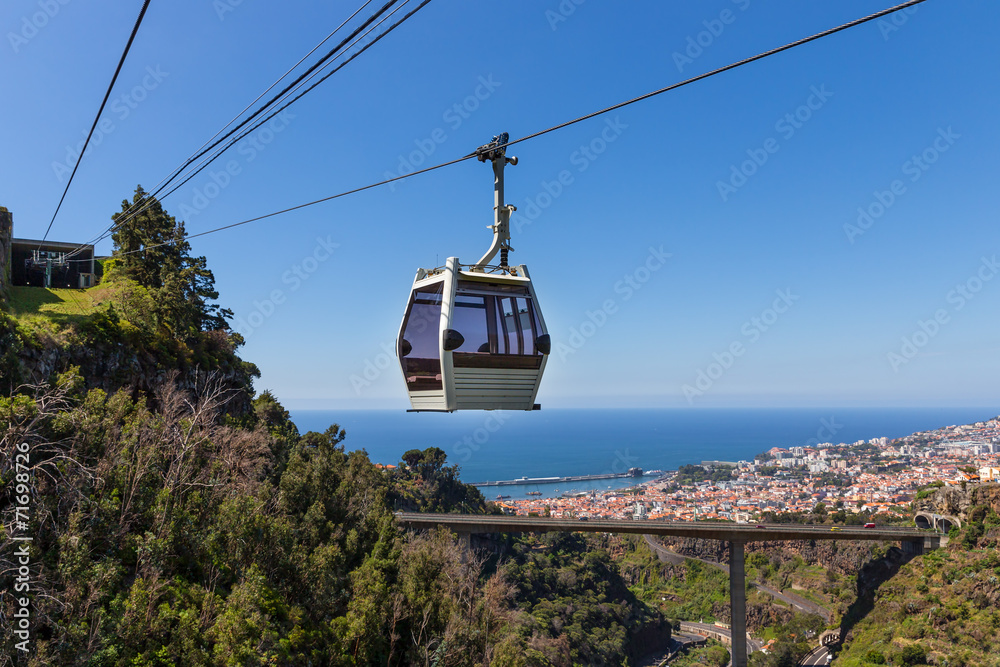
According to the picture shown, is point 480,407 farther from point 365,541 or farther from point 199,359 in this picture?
point 199,359

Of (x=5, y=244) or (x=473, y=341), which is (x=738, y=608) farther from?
(x=5, y=244)

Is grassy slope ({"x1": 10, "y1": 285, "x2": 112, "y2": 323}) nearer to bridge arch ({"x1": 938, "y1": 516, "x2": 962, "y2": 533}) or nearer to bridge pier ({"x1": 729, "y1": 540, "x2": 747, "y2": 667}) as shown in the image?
bridge pier ({"x1": 729, "y1": 540, "x2": 747, "y2": 667})

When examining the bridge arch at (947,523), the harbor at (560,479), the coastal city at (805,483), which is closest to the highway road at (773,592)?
Answer: the coastal city at (805,483)

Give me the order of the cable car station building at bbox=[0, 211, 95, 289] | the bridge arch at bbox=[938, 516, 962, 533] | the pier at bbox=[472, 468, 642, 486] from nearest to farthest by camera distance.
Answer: the cable car station building at bbox=[0, 211, 95, 289], the bridge arch at bbox=[938, 516, 962, 533], the pier at bbox=[472, 468, 642, 486]

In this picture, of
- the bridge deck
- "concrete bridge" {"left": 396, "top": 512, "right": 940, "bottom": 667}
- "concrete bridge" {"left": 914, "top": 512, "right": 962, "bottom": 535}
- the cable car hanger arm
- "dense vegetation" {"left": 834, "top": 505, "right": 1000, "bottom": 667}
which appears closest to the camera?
the cable car hanger arm

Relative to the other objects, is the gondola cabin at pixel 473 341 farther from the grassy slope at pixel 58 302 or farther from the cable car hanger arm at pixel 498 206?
the grassy slope at pixel 58 302

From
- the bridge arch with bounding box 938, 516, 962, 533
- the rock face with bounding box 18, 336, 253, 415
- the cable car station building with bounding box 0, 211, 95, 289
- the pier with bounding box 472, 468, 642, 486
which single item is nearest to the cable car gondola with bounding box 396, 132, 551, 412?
→ the rock face with bounding box 18, 336, 253, 415

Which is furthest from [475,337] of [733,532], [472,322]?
[733,532]
